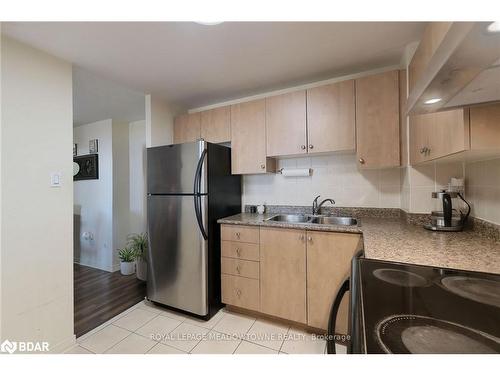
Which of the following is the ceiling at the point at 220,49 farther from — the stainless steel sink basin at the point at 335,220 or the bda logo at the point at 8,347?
the bda logo at the point at 8,347

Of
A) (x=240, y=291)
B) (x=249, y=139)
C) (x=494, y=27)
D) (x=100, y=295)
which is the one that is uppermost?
(x=249, y=139)

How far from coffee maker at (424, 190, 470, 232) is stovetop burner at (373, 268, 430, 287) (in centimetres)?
84

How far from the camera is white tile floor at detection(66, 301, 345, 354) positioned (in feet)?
5.18

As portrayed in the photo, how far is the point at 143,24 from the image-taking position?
51.7 inches

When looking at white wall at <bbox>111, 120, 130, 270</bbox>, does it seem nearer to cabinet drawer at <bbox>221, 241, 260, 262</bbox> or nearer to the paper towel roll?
cabinet drawer at <bbox>221, 241, 260, 262</bbox>

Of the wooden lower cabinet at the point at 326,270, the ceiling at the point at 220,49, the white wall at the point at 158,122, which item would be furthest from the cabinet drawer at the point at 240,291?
the ceiling at the point at 220,49

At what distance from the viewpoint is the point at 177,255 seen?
6.62 feet

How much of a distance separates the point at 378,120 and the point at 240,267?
5.45 feet

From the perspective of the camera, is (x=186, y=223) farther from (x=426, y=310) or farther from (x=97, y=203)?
(x=97, y=203)

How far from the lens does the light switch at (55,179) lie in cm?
157

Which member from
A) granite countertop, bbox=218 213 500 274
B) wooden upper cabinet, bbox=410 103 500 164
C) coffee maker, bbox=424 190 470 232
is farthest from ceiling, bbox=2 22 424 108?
granite countertop, bbox=218 213 500 274

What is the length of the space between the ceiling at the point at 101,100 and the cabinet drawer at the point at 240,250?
190 cm

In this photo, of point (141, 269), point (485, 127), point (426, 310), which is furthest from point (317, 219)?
point (141, 269)
